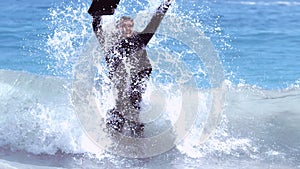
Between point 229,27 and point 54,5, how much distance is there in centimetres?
351

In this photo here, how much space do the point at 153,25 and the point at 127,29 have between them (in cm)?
18

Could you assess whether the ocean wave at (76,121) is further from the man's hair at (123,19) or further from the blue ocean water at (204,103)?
the man's hair at (123,19)

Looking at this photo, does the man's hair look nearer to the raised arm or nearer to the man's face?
the man's face

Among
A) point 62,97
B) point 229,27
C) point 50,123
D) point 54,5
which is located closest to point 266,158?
point 50,123

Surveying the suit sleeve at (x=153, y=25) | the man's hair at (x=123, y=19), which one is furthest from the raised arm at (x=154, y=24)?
the man's hair at (x=123, y=19)

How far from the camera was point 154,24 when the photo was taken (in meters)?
3.71

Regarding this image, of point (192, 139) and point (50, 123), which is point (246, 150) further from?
point (50, 123)

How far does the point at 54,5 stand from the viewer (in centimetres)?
1049

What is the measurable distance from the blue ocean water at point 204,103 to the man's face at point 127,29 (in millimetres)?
655

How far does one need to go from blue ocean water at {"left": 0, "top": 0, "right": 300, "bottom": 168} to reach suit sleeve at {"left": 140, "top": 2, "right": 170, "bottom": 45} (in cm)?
78

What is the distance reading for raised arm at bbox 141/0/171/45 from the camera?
3.68 m

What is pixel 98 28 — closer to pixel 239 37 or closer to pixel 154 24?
pixel 154 24

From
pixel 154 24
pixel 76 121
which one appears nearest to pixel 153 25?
pixel 154 24

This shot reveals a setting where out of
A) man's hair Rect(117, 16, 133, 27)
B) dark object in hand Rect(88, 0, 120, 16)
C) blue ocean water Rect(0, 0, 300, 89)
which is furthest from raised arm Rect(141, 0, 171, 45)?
blue ocean water Rect(0, 0, 300, 89)
